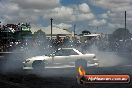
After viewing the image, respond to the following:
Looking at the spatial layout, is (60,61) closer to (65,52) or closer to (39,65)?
(65,52)

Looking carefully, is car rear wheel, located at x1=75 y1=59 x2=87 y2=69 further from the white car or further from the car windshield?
the car windshield

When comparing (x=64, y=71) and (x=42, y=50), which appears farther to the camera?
(x=42, y=50)

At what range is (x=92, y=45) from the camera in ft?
159

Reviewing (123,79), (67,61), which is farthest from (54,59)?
(123,79)

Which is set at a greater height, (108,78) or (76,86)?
(108,78)

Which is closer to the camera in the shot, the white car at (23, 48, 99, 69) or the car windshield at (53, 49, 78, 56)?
the white car at (23, 48, 99, 69)

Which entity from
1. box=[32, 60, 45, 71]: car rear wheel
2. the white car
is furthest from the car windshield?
box=[32, 60, 45, 71]: car rear wheel

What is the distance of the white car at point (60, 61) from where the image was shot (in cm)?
1905

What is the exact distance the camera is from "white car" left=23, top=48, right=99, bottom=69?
19047 millimetres

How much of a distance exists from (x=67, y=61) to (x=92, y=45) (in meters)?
29.4

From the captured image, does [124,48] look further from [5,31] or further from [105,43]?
[5,31]

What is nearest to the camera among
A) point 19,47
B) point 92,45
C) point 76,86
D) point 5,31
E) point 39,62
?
point 76,86

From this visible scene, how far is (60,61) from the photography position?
62.6 feet

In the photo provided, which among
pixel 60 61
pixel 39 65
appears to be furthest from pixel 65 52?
pixel 39 65
